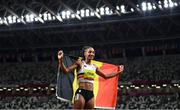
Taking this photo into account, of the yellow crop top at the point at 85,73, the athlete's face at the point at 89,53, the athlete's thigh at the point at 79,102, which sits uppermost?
the athlete's face at the point at 89,53

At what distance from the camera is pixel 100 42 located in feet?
154

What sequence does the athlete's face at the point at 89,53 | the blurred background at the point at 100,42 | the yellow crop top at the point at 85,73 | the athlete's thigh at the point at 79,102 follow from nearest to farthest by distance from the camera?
the athlete's thigh at the point at 79,102, the athlete's face at the point at 89,53, the yellow crop top at the point at 85,73, the blurred background at the point at 100,42

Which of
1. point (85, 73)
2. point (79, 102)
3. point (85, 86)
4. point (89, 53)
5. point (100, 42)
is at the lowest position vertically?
point (79, 102)

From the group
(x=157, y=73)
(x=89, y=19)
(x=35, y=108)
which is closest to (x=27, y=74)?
(x=35, y=108)

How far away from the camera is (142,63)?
46.0 m

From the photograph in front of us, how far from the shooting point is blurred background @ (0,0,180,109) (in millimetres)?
39594

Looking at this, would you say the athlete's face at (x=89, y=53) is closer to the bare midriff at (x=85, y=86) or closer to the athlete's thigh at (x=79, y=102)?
the bare midriff at (x=85, y=86)

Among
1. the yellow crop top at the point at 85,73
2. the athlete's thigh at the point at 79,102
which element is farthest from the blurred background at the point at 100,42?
the athlete's thigh at the point at 79,102

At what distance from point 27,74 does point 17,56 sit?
21.7 ft

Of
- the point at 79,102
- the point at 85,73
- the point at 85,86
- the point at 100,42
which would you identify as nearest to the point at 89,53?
the point at 85,73

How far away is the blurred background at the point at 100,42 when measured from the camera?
130ft

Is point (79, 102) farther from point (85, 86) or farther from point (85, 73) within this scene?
point (85, 73)

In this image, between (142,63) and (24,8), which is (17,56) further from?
(142,63)

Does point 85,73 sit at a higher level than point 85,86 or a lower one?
higher
